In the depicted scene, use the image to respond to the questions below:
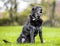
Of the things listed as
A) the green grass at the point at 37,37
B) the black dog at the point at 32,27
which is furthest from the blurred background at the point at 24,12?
the black dog at the point at 32,27

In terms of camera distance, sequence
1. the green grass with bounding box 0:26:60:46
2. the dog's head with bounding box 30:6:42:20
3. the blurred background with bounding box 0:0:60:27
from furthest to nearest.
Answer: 1. the blurred background with bounding box 0:0:60:27
2. the green grass with bounding box 0:26:60:46
3. the dog's head with bounding box 30:6:42:20

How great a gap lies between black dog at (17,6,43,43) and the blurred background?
265mm

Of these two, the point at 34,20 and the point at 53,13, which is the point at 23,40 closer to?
the point at 34,20

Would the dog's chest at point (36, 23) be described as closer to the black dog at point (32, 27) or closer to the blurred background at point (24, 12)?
the black dog at point (32, 27)

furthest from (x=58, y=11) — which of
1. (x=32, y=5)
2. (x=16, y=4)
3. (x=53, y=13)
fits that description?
(x=16, y=4)

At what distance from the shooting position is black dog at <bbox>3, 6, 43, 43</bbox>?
8.52 ft

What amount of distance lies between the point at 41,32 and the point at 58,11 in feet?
1.39

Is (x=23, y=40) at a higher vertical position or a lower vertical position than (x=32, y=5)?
lower

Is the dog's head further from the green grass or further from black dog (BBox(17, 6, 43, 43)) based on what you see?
the green grass

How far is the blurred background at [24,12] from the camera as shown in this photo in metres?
2.93

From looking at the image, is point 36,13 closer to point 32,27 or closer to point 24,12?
point 32,27

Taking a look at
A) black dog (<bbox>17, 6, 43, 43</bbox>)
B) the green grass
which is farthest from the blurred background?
black dog (<bbox>17, 6, 43, 43</bbox>)

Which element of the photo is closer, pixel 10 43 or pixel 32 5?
pixel 10 43

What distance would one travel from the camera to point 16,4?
295cm
